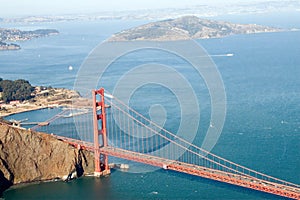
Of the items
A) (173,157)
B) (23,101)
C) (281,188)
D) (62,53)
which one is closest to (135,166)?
(173,157)

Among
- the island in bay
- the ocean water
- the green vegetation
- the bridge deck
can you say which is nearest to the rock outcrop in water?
the ocean water

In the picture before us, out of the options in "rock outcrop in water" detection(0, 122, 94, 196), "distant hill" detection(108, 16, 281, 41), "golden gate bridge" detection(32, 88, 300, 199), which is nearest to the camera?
"golden gate bridge" detection(32, 88, 300, 199)

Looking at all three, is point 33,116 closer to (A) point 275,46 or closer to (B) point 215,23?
(A) point 275,46

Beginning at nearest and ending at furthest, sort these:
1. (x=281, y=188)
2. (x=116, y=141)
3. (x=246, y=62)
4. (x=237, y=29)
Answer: (x=281, y=188)
(x=116, y=141)
(x=246, y=62)
(x=237, y=29)

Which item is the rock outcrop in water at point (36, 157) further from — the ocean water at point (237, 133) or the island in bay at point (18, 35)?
the island in bay at point (18, 35)

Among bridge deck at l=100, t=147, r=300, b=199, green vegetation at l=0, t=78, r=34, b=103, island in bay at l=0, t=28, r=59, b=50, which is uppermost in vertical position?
island in bay at l=0, t=28, r=59, b=50

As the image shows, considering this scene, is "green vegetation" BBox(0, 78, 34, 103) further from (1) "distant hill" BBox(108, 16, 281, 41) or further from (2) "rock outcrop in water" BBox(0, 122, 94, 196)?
(1) "distant hill" BBox(108, 16, 281, 41)

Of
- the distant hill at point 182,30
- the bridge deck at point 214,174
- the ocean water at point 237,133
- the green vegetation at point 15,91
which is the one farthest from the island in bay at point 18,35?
the bridge deck at point 214,174
